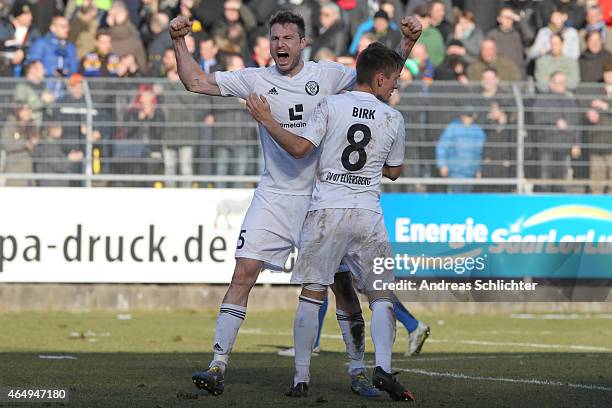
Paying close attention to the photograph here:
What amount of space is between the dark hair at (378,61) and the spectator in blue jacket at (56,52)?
39.2ft

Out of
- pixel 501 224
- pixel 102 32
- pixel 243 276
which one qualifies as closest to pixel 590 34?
pixel 501 224

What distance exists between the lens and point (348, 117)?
838 cm

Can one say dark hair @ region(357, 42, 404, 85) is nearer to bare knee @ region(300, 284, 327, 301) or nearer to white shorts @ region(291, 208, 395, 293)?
white shorts @ region(291, 208, 395, 293)

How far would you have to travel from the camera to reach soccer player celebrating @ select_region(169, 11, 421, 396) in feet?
29.2

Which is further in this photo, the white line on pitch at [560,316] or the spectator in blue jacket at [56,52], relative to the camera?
the spectator in blue jacket at [56,52]

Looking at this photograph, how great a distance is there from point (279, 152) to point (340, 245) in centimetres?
90

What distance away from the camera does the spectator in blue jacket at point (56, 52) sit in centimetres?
1986

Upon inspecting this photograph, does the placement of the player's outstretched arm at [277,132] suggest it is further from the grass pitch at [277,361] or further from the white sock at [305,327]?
the grass pitch at [277,361]

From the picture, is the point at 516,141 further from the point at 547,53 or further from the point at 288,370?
the point at 288,370

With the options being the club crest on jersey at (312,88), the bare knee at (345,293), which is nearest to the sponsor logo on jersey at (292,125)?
the club crest on jersey at (312,88)

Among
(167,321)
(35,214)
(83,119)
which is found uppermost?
(83,119)

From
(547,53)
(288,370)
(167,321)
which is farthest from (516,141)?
(288,370)

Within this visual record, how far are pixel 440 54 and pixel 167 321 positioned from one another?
671 cm

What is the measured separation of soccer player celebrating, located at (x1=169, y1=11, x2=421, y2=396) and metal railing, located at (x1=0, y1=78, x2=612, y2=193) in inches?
350
